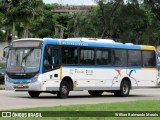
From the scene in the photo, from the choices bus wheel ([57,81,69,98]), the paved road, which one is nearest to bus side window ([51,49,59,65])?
bus wheel ([57,81,69,98])

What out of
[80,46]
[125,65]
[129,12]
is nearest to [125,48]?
[125,65]

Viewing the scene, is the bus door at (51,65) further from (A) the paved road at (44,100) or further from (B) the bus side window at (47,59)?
(A) the paved road at (44,100)

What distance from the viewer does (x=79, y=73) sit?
25.3 metres

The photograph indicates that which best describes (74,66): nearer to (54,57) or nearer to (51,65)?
(54,57)

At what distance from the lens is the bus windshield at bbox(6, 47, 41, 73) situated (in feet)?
77.5

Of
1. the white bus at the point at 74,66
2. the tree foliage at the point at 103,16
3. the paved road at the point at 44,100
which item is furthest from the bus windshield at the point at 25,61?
the tree foliage at the point at 103,16

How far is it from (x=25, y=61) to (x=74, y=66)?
258cm

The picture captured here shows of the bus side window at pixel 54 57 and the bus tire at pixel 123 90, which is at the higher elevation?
the bus side window at pixel 54 57

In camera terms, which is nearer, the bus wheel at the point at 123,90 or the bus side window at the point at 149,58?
the bus wheel at the point at 123,90

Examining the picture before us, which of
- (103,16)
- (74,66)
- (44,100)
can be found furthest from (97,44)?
(103,16)

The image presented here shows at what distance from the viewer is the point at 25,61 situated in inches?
936

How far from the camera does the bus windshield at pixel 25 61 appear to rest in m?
23.6

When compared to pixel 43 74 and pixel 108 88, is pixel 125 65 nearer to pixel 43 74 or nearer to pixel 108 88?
pixel 108 88

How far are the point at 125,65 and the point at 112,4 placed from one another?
29471mm
